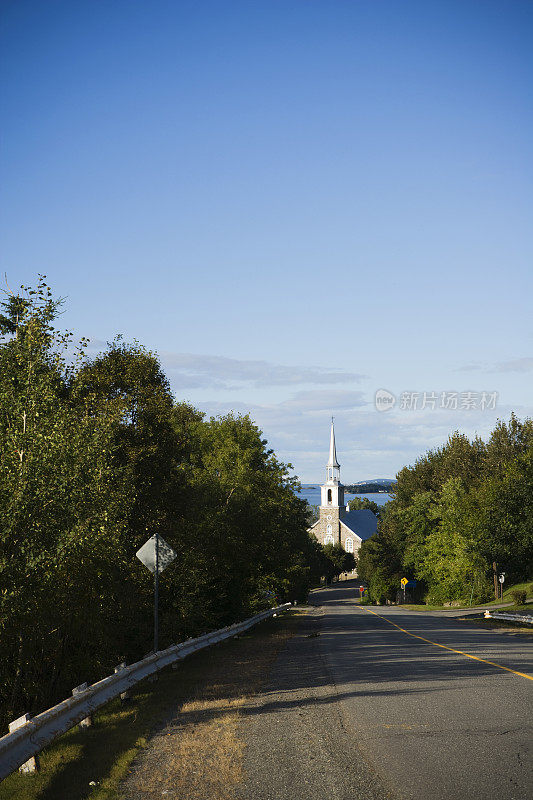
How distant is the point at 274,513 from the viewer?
3366 centimetres

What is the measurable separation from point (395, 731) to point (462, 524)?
47.2 metres

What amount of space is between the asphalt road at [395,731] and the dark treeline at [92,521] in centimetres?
365

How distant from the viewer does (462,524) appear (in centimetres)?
5369

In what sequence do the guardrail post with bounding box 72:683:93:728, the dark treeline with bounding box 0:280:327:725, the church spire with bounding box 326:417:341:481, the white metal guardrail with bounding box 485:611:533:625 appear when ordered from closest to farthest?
the guardrail post with bounding box 72:683:93:728
the dark treeline with bounding box 0:280:327:725
the white metal guardrail with bounding box 485:611:533:625
the church spire with bounding box 326:417:341:481

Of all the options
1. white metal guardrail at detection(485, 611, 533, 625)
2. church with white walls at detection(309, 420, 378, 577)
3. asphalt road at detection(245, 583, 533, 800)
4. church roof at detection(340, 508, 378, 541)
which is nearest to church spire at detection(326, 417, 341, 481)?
church with white walls at detection(309, 420, 378, 577)

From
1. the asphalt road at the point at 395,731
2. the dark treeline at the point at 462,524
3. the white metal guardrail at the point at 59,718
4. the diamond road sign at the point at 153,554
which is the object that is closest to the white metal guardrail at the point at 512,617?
the dark treeline at the point at 462,524

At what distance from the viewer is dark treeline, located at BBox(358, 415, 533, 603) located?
4075 centimetres

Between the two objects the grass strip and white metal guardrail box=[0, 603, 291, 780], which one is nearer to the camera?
white metal guardrail box=[0, 603, 291, 780]

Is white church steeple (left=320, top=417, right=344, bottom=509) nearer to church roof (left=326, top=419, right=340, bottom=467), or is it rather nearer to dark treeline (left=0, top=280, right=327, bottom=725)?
church roof (left=326, top=419, right=340, bottom=467)

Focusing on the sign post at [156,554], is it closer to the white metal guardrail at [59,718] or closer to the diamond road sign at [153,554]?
the diamond road sign at [153,554]

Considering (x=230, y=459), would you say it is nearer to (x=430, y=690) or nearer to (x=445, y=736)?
(x=430, y=690)

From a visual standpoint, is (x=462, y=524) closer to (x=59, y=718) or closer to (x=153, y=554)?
(x=153, y=554)

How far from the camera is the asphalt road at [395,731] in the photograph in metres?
6.48

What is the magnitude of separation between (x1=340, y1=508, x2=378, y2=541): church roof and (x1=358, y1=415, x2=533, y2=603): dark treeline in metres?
69.2
